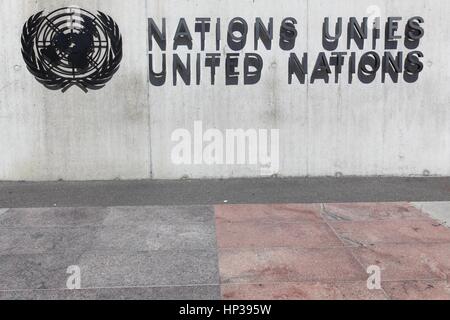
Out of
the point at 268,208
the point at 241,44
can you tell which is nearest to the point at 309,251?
the point at 268,208

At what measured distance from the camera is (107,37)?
356 inches

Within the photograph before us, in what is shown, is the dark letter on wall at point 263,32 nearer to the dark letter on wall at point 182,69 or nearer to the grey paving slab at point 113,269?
the dark letter on wall at point 182,69

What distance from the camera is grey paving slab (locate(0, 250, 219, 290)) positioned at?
5098 millimetres

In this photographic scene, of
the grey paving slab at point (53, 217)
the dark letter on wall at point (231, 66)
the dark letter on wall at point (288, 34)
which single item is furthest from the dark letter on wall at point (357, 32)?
the grey paving slab at point (53, 217)

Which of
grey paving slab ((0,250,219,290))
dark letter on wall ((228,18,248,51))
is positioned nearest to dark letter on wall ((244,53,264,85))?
dark letter on wall ((228,18,248,51))

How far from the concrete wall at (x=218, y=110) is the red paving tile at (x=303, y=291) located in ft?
14.6

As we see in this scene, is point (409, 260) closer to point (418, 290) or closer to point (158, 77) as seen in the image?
point (418, 290)

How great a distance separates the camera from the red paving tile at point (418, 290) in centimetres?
477

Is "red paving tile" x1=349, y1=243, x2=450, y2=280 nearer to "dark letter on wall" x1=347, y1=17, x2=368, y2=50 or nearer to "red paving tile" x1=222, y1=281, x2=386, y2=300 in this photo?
"red paving tile" x1=222, y1=281, x2=386, y2=300

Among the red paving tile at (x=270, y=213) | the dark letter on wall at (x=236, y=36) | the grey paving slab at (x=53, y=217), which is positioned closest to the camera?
the grey paving slab at (x=53, y=217)

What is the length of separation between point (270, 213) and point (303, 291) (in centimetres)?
251

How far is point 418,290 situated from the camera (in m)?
4.91
